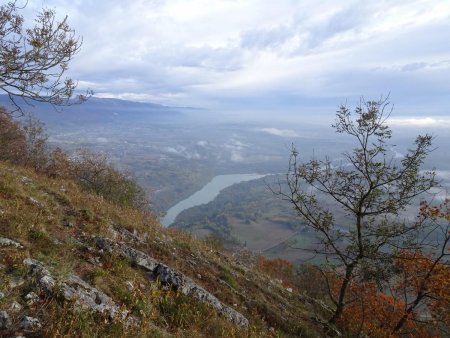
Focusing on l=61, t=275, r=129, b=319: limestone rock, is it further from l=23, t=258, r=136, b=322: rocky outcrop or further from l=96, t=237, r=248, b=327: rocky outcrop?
l=96, t=237, r=248, b=327: rocky outcrop

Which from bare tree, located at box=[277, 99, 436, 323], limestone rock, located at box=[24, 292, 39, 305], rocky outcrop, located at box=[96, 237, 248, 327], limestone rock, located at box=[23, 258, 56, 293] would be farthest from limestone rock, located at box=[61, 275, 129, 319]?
bare tree, located at box=[277, 99, 436, 323]

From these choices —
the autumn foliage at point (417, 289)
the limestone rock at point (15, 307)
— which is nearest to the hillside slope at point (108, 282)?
the limestone rock at point (15, 307)

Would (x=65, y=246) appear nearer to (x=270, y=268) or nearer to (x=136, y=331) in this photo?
(x=136, y=331)

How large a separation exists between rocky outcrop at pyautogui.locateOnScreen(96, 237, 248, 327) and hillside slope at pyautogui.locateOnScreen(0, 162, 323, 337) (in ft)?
0.11

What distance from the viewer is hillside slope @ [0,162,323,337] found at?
6.43 m

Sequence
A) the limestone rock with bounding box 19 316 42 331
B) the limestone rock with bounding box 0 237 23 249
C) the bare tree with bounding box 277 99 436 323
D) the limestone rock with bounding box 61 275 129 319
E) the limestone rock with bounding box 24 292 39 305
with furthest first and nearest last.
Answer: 1. the bare tree with bounding box 277 99 436 323
2. the limestone rock with bounding box 0 237 23 249
3. the limestone rock with bounding box 61 275 129 319
4. the limestone rock with bounding box 24 292 39 305
5. the limestone rock with bounding box 19 316 42 331

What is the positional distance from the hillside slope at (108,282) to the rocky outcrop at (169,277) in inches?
1.3

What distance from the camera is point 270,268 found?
73.4 m

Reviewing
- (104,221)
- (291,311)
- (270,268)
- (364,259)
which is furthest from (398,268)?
(270,268)

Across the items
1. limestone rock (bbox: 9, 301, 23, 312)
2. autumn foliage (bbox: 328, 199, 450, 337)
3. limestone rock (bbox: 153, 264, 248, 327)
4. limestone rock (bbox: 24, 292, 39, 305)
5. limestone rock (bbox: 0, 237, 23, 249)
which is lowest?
autumn foliage (bbox: 328, 199, 450, 337)

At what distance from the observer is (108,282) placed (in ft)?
28.1

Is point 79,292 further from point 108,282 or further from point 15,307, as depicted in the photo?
point 108,282

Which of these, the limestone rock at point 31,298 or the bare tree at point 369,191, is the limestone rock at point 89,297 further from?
the bare tree at point 369,191

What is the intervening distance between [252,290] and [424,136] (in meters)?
9.36
